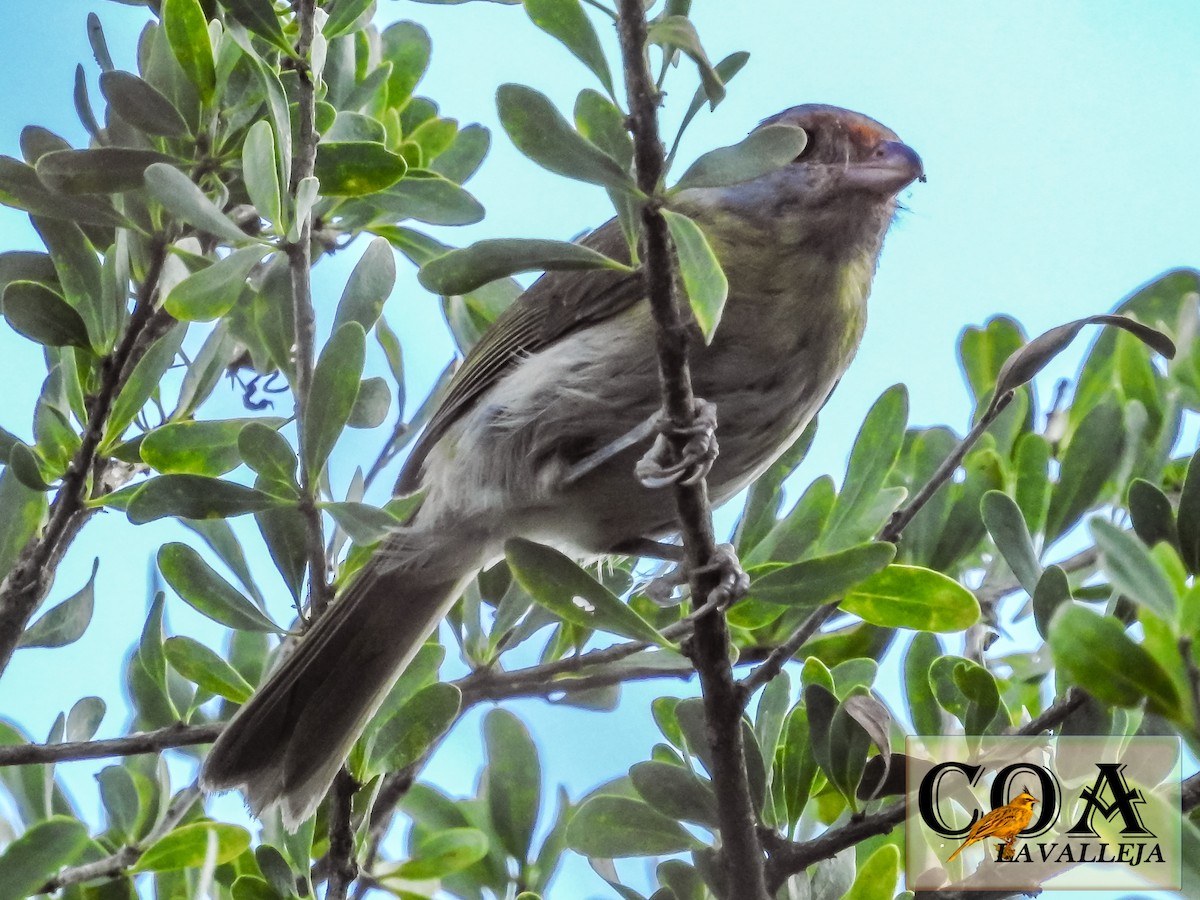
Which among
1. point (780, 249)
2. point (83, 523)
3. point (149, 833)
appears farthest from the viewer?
point (780, 249)

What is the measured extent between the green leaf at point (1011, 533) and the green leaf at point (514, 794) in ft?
2.31

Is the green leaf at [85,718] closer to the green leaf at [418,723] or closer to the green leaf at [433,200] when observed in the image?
the green leaf at [418,723]

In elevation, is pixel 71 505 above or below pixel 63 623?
above

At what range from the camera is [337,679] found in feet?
8.04

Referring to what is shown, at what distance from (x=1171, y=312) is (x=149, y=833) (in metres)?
1.73

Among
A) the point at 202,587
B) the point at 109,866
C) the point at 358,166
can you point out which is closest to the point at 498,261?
the point at 358,166

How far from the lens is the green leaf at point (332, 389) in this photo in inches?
64.0

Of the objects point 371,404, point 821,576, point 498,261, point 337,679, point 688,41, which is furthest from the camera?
point 337,679

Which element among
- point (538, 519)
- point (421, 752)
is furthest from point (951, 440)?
point (421, 752)

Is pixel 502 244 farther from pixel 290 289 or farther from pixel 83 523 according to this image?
pixel 83 523

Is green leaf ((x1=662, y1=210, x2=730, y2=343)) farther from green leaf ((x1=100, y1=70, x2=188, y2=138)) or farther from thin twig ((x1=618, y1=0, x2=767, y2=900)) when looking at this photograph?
green leaf ((x1=100, y1=70, x2=188, y2=138))

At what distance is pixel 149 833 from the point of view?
182 cm

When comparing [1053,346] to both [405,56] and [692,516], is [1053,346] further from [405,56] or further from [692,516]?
[405,56]

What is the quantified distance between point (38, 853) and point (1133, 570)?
1141 millimetres
